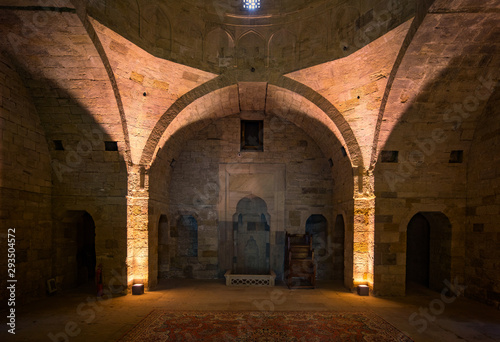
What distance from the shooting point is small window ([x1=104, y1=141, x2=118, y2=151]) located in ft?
25.6

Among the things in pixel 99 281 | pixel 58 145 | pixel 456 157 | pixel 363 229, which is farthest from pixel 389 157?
pixel 58 145

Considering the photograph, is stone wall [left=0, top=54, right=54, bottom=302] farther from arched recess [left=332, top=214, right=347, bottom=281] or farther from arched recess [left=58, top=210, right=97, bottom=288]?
arched recess [left=332, top=214, right=347, bottom=281]

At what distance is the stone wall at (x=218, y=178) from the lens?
396 inches

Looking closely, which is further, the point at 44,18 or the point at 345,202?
the point at 345,202

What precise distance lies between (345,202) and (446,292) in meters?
3.35

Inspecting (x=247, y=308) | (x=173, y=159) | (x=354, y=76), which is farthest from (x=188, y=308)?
(x=354, y=76)

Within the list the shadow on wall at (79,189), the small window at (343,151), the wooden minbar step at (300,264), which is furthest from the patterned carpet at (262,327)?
the small window at (343,151)

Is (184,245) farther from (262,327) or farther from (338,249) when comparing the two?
(262,327)

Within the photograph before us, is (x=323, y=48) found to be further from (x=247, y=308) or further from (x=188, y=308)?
(x=188, y=308)

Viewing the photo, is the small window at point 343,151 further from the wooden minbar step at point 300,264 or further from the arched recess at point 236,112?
the wooden minbar step at point 300,264

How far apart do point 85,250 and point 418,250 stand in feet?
34.3

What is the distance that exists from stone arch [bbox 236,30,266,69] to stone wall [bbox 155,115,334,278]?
101 inches

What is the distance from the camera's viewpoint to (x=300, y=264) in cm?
873

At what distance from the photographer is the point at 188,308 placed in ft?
22.1
